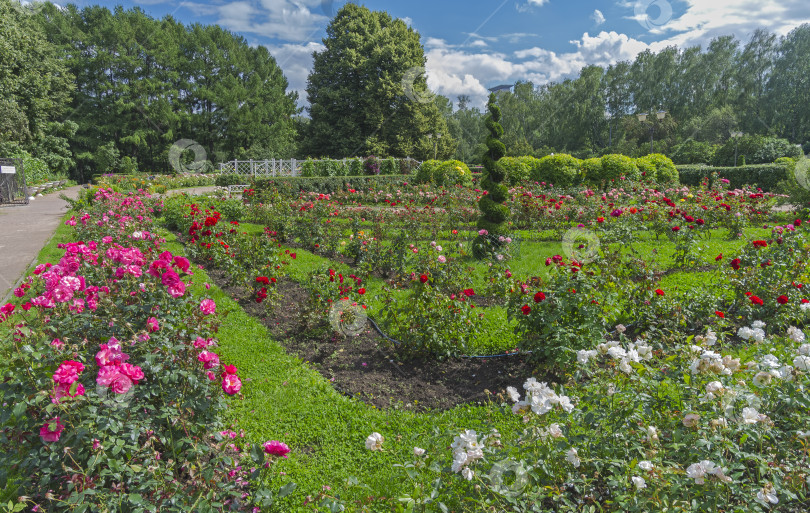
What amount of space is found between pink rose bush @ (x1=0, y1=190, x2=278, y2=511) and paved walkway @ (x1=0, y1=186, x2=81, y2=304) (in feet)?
11.7

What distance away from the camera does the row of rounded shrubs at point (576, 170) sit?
1421 centimetres

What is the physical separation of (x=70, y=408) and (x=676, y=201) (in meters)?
10.6

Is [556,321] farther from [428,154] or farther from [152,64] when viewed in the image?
[152,64]

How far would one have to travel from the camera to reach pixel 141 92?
2627cm

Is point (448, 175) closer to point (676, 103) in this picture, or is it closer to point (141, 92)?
point (141, 92)

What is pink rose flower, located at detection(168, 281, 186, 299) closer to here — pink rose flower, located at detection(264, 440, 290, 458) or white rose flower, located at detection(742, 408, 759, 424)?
pink rose flower, located at detection(264, 440, 290, 458)

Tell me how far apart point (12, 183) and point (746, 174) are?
2449 centimetres

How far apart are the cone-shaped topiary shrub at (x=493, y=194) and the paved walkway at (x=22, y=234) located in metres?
5.98

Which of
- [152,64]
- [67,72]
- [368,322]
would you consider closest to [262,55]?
[152,64]

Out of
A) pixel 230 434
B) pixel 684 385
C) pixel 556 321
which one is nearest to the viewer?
pixel 684 385

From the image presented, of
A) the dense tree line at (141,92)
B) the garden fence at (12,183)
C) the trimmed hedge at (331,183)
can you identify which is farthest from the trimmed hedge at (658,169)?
the dense tree line at (141,92)

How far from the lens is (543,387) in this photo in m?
1.86

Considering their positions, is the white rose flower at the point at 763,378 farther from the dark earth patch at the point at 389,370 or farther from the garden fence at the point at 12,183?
the garden fence at the point at 12,183

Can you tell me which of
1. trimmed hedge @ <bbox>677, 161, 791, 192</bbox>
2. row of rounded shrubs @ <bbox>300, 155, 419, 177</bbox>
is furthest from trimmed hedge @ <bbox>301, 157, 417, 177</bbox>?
trimmed hedge @ <bbox>677, 161, 791, 192</bbox>
